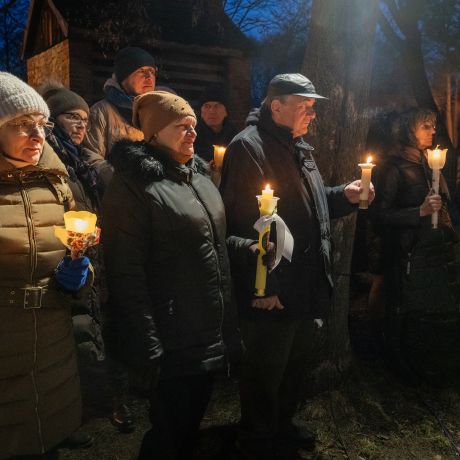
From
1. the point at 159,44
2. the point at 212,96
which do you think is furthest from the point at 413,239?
the point at 159,44

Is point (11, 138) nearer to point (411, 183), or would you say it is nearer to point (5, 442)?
point (5, 442)

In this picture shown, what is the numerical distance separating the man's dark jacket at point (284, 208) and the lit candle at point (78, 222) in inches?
43.8

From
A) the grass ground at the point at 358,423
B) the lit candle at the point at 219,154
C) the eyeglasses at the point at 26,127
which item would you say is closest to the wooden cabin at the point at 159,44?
the lit candle at the point at 219,154

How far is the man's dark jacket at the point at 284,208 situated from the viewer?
3.15m

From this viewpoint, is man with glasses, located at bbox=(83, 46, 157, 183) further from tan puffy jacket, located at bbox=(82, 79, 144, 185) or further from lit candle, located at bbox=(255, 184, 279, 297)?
lit candle, located at bbox=(255, 184, 279, 297)

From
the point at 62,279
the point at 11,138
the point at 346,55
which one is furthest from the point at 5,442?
the point at 346,55

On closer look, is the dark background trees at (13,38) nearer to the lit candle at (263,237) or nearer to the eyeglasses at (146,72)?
the eyeglasses at (146,72)

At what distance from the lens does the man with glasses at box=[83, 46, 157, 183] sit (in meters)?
4.27

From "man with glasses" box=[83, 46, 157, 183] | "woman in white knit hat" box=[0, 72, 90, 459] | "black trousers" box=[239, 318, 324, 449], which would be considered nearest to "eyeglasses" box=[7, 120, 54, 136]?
"woman in white knit hat" box=[0, 72, 90, 459]

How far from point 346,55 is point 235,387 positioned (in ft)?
9.54

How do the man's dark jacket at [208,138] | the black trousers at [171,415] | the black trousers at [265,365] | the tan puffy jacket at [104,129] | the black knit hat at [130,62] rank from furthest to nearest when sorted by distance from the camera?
1. the man's dark jacket at [208,138]
2. the black knit hat at [130,62]
3. the tan puffy jacket at [104,129]
4. the black trousers at [265,365]
5. the black trousers at [171,415]

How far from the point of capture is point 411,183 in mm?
4766

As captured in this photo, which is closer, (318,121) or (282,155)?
(282,155)

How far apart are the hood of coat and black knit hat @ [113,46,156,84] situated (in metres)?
2.12
